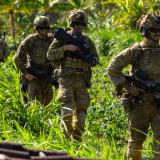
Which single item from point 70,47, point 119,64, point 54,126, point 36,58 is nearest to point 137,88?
point 119,64

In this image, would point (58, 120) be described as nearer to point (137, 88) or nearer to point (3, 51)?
point (137, 88)

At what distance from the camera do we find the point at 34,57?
888 cm

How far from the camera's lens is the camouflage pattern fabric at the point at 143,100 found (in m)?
6.34

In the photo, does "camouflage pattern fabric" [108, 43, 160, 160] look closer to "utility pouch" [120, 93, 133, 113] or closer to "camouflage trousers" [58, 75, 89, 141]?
"utility pouch" [120, 93, 133, 113]

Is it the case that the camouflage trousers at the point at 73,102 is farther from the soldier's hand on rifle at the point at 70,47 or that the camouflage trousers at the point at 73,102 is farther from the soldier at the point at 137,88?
the soldier at the point at 137,88

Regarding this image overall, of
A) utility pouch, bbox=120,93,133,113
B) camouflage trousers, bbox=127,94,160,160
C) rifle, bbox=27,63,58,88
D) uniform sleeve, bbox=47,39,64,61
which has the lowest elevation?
camouflage trousers, bbox=127,94,160,160

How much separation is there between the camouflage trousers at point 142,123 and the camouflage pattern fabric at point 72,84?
4.01 feet

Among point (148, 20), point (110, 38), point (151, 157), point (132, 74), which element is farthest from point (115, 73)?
A: point (110, 38)

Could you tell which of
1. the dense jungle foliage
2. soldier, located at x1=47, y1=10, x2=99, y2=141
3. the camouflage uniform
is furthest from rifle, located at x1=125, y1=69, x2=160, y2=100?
the camouflage uniform

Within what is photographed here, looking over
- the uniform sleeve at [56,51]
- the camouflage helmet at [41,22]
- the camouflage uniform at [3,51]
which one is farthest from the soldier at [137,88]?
the camouflage uniform at [3,51]

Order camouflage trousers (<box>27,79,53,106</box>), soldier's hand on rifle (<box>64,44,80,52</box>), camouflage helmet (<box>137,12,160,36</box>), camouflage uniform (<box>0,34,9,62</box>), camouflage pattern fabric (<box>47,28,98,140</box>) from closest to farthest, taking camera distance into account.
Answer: camouflage helmet (<box>137,12,160,36</box>), soldier's hand on rifle (<box>64,44,80,52</box>), camouflage pattern fabric (<box>47,28,98,140</box>), camouflage trousers (<box>27,79,53,106</box>), camouflage uniform (<box>0,34,9,62</box>)

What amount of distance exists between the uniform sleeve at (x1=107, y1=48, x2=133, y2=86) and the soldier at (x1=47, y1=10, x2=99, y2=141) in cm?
121

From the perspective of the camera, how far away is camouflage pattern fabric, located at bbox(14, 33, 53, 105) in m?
8.79

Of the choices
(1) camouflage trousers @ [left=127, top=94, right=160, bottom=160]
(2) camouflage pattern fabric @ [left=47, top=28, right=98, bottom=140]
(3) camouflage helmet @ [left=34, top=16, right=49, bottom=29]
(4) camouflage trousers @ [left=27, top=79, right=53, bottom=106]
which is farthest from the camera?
(4) camouflage trousers @ [left=27, top=79, right=53, bottom=106]
